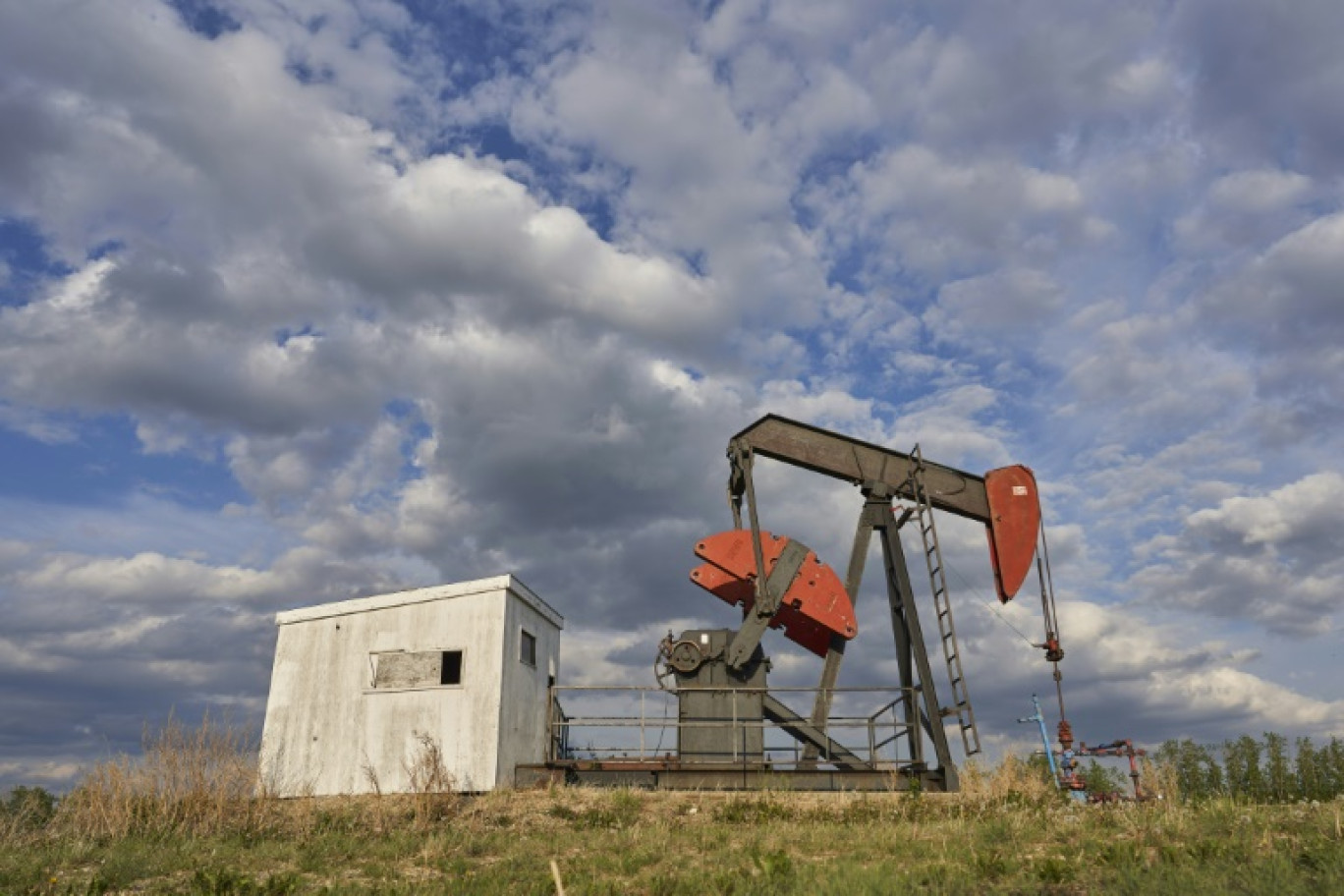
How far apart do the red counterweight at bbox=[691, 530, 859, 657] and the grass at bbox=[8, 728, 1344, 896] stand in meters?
2.99

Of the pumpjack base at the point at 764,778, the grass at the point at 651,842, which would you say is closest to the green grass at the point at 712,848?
the grass at the point at 651,842

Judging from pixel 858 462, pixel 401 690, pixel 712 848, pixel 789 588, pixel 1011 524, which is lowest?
pixel 712 848

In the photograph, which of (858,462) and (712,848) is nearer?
(712,848)

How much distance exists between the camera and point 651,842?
31.6ft

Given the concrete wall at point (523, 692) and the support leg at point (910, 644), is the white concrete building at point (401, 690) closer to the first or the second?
the concrete wall at point (523, 692)

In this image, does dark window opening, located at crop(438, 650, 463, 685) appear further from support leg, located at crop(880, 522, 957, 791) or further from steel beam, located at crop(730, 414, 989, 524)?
support leg, located at crop(880, 522, 957, 791)

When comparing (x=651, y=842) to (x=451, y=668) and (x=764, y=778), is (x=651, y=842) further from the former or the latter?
(x=451, y=668)

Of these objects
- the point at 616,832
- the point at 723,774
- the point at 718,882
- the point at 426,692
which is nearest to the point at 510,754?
the point at 426,692

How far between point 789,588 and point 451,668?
5.59 m

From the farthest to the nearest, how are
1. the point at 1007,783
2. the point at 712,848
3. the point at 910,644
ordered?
the point at 910,644
the point at 1007,783
the point at 712,848

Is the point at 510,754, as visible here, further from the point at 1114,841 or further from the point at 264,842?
the point at 1114,841

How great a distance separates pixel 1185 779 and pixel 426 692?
59358 mm

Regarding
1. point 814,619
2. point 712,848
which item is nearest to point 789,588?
point 814,619

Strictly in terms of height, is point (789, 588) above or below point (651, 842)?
above
